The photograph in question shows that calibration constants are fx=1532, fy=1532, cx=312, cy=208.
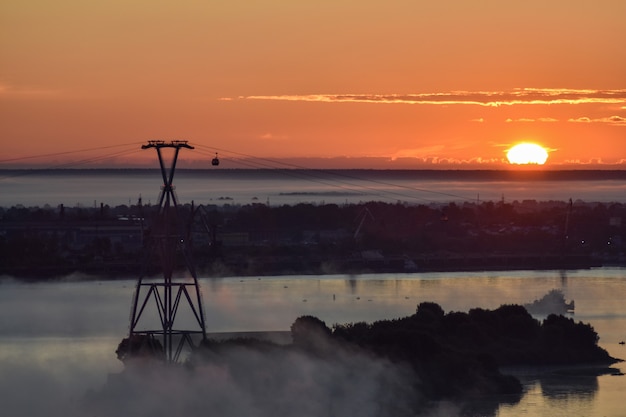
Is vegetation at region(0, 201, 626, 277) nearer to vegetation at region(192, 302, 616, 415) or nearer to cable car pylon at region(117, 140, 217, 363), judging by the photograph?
vegetation at region(192, 302, 616, 415)

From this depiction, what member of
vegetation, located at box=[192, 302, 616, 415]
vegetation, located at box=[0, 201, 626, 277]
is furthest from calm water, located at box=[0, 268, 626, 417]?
vegetation, located at box=[0, 201, 626, 277]

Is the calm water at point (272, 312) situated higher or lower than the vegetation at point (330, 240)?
lower

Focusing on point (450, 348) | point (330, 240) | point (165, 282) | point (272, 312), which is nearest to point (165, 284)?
point (165, 282)

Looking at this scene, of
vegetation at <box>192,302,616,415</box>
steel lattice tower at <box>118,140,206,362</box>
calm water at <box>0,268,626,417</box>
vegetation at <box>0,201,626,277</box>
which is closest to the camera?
steel lattice tower at <box>118,140,206,362</box>

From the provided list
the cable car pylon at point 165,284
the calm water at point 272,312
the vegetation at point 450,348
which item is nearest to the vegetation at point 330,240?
the calm water at point 272,312

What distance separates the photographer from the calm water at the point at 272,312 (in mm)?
19125

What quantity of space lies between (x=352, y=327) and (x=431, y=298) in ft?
37.3

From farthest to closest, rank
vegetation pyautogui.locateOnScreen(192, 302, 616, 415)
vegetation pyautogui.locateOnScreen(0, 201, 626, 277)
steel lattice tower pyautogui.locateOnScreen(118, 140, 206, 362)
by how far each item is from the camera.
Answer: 1. vegetation pyautogui.locateOnScreen(0, 201, 626, 277)
2. vegetation pyautogui.locateOnScreen(192, 302, 616, 415)
3. steel lattice tower pyautogui.locateOnScreen(118, 140, 206, 362)

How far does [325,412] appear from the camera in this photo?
55.4 ft

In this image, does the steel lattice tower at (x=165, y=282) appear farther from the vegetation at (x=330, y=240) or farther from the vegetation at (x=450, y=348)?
the vegetation at (x=330, y=240)

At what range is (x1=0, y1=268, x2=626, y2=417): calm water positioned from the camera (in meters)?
19.1

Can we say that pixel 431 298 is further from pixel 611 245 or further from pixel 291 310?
pixel 611 245

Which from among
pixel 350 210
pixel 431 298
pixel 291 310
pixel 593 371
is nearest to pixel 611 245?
pixel 350 210

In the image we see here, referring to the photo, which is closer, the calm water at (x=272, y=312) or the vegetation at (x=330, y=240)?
the calm water at (x=272, y=312)
